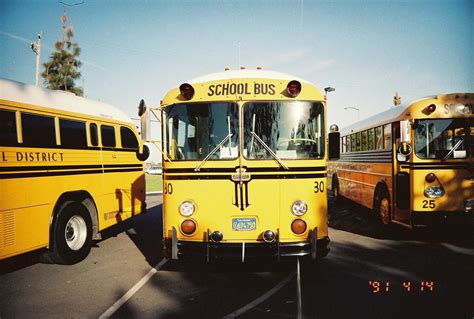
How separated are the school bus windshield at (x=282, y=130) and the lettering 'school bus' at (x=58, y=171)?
11.1 feet

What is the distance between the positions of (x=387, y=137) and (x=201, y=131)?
5.30 m

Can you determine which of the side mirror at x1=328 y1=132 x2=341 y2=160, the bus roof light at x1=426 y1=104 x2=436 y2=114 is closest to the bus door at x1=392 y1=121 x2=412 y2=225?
the bus roof light at x1=426 y1=104 x2=436 y2=114

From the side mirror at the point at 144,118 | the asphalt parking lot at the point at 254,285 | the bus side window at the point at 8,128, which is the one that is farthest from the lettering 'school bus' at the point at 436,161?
the bus side window at the point at 8,128

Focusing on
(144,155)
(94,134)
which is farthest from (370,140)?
(94,134)

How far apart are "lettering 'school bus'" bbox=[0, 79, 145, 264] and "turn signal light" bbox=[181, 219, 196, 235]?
2534 mm

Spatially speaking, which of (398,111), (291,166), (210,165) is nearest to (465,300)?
(291,166)

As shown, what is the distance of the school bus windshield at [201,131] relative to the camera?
4977 millimetres

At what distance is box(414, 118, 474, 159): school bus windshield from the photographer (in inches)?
282

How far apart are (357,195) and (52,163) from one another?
8.52m

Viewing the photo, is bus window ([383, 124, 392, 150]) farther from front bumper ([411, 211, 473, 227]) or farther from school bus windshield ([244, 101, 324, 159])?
school bus windshield ([244, 101, 324, 159])

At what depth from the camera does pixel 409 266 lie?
19.5 ft

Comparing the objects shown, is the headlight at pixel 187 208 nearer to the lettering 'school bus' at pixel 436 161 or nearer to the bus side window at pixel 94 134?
the bus side window at pixel 94 134

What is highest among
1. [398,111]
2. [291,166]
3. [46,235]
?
[398,111]

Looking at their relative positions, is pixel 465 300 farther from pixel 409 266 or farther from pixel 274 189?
pixel 274 189
